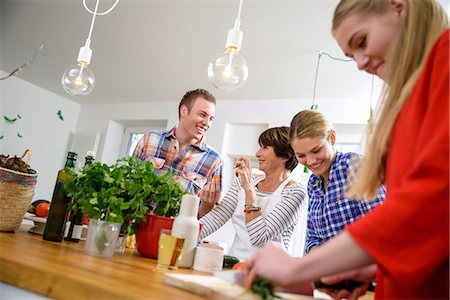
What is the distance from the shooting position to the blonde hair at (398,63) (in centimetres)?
70

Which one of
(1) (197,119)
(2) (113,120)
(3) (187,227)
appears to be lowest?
(3) (187,227)

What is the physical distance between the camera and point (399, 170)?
63cm

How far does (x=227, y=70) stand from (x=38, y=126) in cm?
492

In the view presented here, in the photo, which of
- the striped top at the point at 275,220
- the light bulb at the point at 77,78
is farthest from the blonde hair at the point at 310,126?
the light bulb at the point at 77,78

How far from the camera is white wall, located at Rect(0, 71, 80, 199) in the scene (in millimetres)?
5664

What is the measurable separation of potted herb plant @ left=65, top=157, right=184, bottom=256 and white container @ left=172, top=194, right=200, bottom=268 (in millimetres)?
161

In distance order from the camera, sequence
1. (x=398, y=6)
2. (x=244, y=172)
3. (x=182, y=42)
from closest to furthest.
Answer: (x=398, y=6), (x=244, y=172), (x=182, y=42)

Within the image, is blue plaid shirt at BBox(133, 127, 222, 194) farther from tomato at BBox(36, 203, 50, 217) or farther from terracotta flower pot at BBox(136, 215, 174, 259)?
terracotta flower pot at BBox(136, 215, 174, 259)

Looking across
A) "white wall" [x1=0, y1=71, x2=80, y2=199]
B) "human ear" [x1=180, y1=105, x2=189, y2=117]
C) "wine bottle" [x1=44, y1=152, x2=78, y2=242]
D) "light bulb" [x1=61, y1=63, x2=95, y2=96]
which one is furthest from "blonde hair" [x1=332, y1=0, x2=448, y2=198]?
"white wall" [x1=0, y1=71, x2=80, y2=199]

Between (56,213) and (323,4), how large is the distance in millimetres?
2523

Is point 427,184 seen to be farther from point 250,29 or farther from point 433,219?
point 250,29

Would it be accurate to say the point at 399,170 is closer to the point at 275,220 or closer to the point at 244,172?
the point at 275,220

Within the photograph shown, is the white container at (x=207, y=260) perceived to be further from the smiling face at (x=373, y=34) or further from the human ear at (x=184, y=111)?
the human ear at (x=184, y=111)

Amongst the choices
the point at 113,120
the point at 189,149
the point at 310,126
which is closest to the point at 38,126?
the point at 113,120
